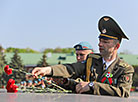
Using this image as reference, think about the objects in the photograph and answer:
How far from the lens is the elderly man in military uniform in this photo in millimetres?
3443

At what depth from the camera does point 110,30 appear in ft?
12.4

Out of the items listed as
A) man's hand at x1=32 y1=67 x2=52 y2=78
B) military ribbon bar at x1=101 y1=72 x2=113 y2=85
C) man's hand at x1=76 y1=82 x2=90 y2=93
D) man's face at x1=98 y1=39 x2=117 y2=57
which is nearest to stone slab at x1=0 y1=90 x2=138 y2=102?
man's hand at x1=32 y1=67 x2=52 y2=78

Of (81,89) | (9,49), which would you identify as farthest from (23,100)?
(9,49)

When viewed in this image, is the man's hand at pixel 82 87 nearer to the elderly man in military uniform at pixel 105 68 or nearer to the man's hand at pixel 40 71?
the elderly man in military uniform at pixel 105 68

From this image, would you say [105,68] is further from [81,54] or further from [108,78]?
[81,54]

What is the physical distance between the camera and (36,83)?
17.0 feet

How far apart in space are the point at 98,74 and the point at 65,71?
0.39 metres

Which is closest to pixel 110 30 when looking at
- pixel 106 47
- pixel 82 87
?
pixel 106 47

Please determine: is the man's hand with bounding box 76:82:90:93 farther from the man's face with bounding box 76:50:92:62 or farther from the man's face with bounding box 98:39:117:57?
the man's face with bounding box 76:50:92:62

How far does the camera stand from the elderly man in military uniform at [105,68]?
344cm

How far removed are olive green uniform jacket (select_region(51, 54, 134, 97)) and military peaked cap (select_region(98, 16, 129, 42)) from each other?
10.3 inches

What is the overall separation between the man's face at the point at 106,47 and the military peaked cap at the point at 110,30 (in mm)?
46

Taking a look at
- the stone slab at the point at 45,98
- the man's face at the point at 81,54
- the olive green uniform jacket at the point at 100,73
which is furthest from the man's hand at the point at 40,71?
the man's face at the point at 81,54

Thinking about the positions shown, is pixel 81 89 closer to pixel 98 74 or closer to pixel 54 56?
pixel 98 74
